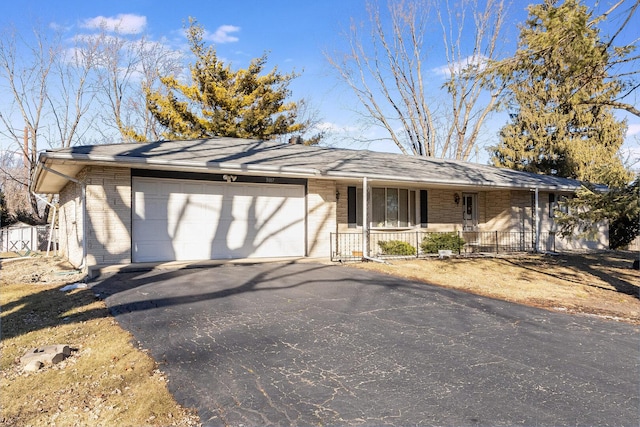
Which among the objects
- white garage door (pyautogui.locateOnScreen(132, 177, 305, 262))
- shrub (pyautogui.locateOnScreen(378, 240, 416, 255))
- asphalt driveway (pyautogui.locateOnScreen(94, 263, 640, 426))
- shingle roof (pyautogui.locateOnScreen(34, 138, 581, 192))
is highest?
shingle roof (pyautogui.locateOnScreen(34, 138, 581, 192))

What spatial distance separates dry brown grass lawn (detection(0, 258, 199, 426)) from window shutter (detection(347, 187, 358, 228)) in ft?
29.4

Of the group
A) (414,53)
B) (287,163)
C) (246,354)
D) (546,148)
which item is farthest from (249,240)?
(546,148)

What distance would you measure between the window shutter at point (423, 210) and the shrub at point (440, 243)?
1.06 metres

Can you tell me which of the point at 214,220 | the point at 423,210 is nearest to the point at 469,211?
the point at 423,210

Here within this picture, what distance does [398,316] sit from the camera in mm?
6133

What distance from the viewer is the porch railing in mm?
13651

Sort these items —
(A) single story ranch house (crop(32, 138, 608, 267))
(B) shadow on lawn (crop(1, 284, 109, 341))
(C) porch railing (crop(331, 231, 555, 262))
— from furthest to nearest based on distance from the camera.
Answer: (C) porch railing (crop(331, 231, 555, 262)), (A) single story ranch house (crop(32, 138, 608, 267)), (B) shadow on lawn (crop(1, 284, 109, 341))

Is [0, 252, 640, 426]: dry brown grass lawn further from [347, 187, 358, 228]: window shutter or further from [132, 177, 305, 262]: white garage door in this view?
[347, 187, 358, 228]: window shutter

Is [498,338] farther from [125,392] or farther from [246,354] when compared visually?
[125,392]

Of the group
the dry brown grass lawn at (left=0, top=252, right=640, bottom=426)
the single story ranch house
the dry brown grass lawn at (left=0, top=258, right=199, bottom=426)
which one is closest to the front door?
the single story ranch house

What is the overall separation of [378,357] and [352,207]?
10.1 m

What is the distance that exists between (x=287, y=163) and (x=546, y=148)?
2319 cm

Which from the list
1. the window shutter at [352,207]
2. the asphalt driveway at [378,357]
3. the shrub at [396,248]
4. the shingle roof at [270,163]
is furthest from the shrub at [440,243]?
the asphalt driveway at [378,357]

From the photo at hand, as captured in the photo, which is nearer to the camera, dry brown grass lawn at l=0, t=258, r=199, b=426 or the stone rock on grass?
dry brown grass lawn at l=0, t=258, r=199, b=426
